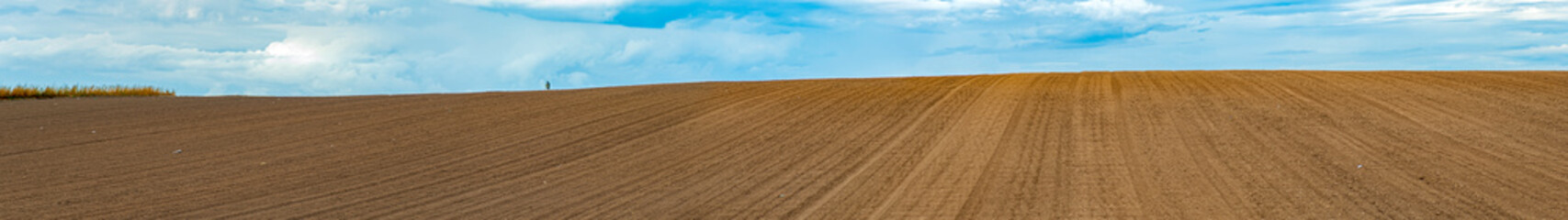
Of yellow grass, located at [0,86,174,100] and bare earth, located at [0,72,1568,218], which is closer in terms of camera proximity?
bare earth, located at [0,72,1568,218]

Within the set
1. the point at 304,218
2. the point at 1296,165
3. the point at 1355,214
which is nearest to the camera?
Result: the point at 1355,214

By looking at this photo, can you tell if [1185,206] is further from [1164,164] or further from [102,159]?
[102,159]

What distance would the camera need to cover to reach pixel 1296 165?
9.89m

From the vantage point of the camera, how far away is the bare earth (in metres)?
8.78

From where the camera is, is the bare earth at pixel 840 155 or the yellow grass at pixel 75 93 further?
the yellow grass at pixel 75 93

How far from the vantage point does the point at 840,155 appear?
11.1 m

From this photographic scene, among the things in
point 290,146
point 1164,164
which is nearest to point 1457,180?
point 1164,164

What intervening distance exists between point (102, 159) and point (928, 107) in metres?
9.49

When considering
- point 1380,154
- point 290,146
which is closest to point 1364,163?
point 1380,154

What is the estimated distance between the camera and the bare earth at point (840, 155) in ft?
28.8

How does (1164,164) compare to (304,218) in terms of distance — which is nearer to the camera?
(304,218)

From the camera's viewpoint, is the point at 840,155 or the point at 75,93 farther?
the point at 75,93

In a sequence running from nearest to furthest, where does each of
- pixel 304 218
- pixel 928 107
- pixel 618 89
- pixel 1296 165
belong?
pixel 304 218
pixel 1296 165
pixel 928 107
pixel 618 89

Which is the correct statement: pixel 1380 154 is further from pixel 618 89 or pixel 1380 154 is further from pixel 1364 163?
pixel 618 89
